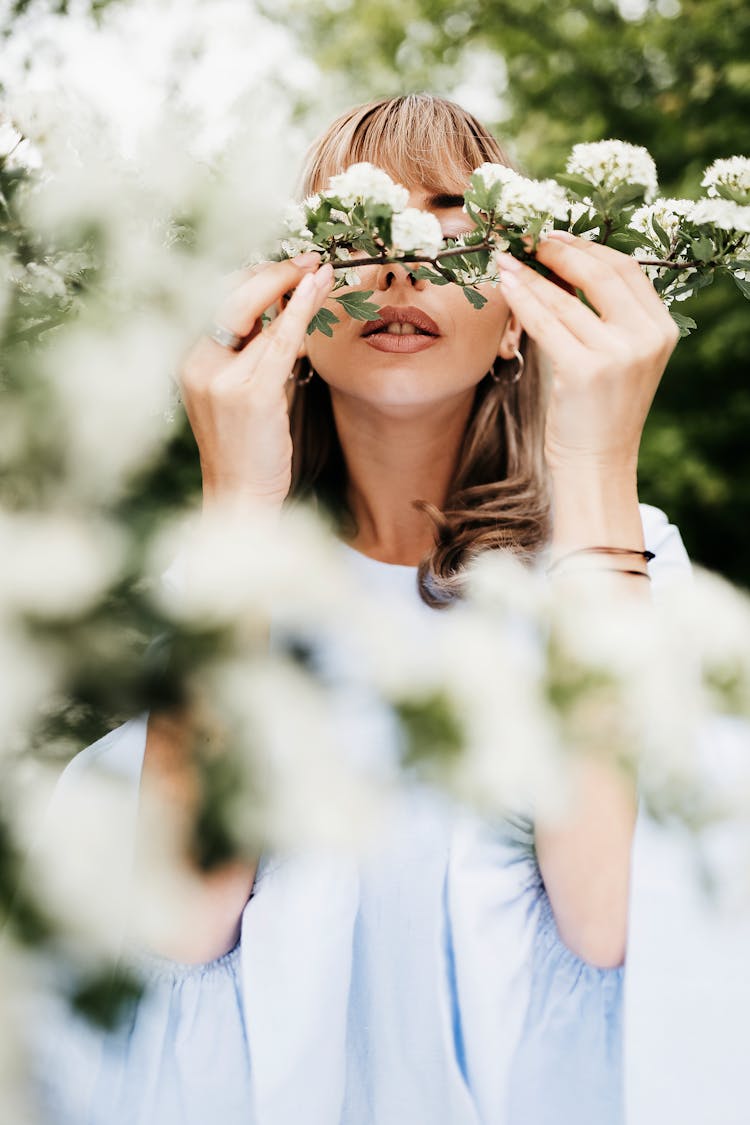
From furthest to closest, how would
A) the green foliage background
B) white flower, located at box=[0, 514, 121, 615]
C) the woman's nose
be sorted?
the green foliage background < the woman's nose < white flower, located at box=[0, 514, 121, 615]

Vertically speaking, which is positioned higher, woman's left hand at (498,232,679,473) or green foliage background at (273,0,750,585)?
woman's left hand at (498,232,679,473)

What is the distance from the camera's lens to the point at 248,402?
1464 millimetres

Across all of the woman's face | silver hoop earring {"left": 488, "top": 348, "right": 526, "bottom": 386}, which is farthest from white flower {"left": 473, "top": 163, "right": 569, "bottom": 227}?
silver hoop earring {"left": 488, "top": 348, "right": 526, "bottom": 386}

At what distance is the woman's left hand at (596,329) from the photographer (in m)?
1.37

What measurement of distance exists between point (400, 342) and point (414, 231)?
53cm

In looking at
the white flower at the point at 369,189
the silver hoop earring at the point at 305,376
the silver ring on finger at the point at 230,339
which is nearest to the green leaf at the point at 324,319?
the silver ring on finger at the point at 230,339

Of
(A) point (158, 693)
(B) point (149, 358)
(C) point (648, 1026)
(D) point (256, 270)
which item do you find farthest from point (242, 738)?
(C) point (648, 1026)

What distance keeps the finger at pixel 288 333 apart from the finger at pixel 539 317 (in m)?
0.27

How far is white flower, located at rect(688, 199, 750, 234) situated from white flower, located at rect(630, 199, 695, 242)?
65 mm

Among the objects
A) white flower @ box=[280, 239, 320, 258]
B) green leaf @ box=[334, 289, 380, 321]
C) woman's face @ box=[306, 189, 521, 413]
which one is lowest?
woman's face @ box=[306, 189, 521, 413]

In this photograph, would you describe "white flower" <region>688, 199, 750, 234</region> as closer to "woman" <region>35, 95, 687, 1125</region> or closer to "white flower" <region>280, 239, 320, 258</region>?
"woman" <region>35, 95, 687, 1125</region>

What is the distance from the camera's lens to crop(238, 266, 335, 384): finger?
136 centimetres

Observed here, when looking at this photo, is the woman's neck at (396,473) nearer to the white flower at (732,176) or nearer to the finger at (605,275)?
the finger at (605,275)

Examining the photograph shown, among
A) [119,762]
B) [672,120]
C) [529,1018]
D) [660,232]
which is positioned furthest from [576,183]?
[672,120]
